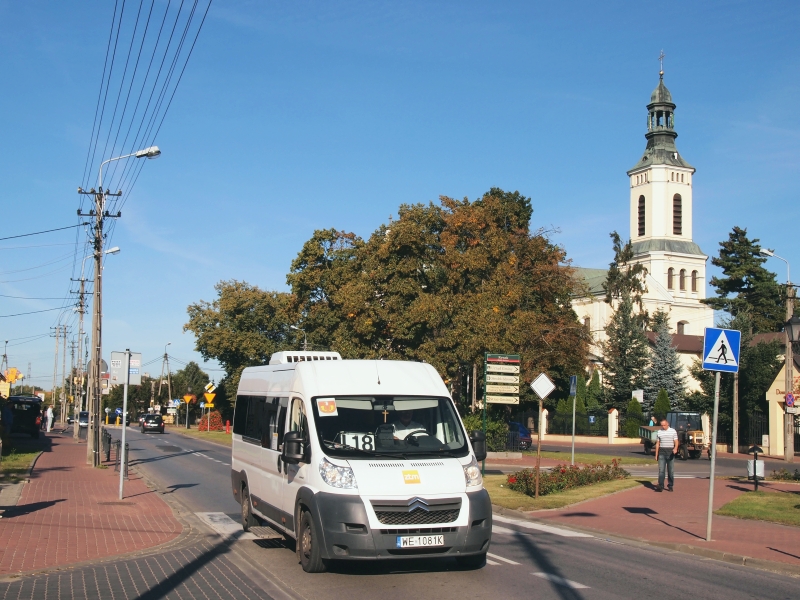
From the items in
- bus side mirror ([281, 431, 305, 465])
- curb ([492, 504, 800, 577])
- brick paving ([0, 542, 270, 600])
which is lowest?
curb ([492, 504, 800, 577])

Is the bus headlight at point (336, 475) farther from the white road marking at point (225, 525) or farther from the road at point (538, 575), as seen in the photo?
the white road marking at point (225, 525)

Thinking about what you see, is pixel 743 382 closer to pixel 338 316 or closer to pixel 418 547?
pixel 338 316

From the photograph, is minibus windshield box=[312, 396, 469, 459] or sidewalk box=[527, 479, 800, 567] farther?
sidewalk box=[527, 479, 800, 567]

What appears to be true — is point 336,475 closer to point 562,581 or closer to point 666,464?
point 562,581

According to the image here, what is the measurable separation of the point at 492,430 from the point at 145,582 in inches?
1016

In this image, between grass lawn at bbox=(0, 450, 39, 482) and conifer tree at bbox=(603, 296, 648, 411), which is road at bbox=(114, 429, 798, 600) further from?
conifer tree at bbox=(603, 296, 648, 411)

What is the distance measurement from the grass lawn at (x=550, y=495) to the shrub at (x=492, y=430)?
1018cm

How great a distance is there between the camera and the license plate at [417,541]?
898 cm

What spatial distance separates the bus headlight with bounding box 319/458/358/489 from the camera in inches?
361

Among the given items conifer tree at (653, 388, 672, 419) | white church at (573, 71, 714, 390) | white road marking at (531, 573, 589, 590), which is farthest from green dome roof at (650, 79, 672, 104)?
white road marking at (531, 573, 589, 590)

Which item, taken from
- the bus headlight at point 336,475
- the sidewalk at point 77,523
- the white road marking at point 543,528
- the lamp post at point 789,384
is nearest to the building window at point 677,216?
the lamp post at point 789,384

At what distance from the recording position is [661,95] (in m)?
103

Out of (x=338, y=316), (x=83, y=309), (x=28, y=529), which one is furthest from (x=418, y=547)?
(x=83, y=309)

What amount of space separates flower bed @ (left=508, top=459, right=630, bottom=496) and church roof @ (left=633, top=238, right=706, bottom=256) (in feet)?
280
